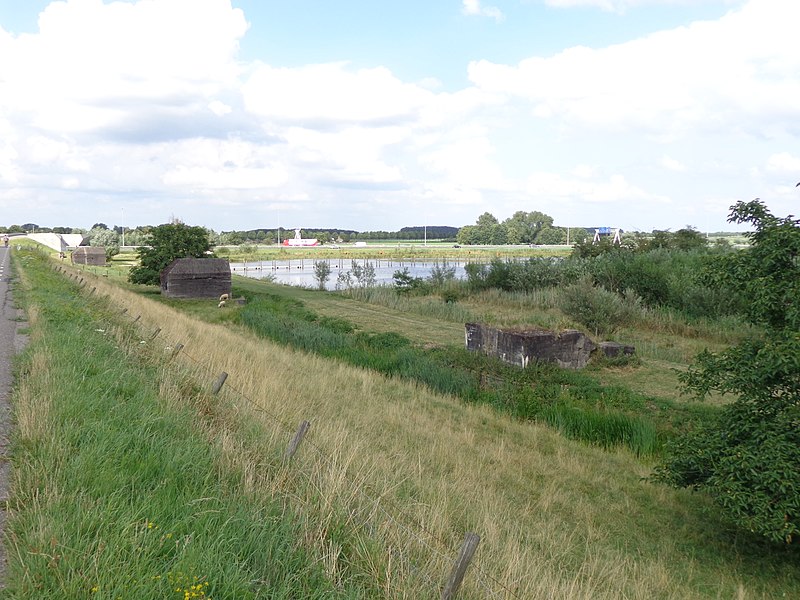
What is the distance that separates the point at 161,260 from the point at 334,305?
10083 millimetres

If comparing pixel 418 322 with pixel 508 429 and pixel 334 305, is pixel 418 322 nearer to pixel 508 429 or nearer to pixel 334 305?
pixel 334 305

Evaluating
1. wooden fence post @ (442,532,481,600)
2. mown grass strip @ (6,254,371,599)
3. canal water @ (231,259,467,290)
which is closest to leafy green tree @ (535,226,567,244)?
canal water @ (231,259,467,290)

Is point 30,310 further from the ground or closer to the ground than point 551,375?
further from the ground

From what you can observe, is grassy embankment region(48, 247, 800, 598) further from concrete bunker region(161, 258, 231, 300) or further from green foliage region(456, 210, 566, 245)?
green foliage region(456, 210, 566, 245)

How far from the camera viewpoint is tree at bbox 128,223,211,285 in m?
33.5

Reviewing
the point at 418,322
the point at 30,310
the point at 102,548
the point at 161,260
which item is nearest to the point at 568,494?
the point at 102,548

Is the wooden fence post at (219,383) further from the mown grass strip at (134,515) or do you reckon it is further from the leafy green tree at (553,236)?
the leafy green tree at (553,236)

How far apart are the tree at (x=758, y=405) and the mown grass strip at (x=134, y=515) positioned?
4.11 meters

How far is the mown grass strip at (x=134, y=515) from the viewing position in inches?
139

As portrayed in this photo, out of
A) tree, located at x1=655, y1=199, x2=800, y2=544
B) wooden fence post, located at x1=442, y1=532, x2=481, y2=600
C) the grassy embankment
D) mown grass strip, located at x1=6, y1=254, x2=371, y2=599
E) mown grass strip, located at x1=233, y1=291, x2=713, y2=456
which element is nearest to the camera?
mown grass strip, located at x1=6, y1=254, x2=371, y2=599

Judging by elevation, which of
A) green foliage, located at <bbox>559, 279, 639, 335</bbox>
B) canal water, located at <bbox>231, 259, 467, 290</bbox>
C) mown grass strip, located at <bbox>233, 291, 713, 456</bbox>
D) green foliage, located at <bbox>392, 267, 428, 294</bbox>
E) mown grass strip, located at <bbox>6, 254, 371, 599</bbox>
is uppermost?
mown grass strip, located at <bbox>6, 254, 371, 599</bbox>

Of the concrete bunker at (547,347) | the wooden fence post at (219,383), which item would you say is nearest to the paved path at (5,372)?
the wooden fence post at (219,383)

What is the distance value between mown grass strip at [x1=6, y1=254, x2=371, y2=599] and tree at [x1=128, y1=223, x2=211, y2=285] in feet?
91.1

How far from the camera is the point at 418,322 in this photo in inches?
972
